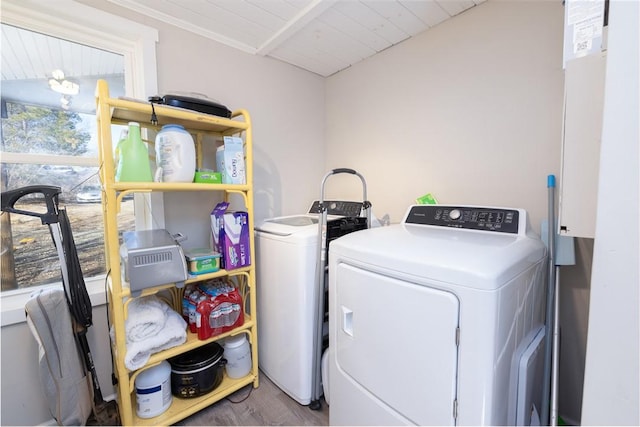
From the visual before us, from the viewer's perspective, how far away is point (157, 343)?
4.32 feet

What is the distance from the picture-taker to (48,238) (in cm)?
146

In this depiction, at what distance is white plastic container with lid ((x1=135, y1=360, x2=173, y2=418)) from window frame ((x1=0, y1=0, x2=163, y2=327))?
0.50 m

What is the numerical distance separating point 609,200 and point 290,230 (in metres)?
1.36

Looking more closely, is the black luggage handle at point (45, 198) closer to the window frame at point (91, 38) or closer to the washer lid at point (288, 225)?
the window frame at point (91, 38)

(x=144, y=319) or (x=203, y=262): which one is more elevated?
(x=203, y=262)

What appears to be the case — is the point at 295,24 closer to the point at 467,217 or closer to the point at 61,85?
the point at 61,85

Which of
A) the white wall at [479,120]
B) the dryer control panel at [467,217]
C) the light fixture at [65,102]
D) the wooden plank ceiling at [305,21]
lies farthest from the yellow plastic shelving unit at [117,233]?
the white wall at [479,120]

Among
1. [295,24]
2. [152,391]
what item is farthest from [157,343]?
[295,24]

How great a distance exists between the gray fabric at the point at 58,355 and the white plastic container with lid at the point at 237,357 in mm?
697

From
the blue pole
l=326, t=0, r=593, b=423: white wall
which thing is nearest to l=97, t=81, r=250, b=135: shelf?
l=326, t=0, r=593, b=423: white wall

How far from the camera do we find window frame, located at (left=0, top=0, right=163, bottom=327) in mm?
1312

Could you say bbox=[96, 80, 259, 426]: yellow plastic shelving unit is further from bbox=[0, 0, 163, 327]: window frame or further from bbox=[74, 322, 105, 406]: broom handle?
bbox=[0, 0, 163, 327]: window frame

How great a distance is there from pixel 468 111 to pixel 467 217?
719 millimetres

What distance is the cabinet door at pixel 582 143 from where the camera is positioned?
792mm
